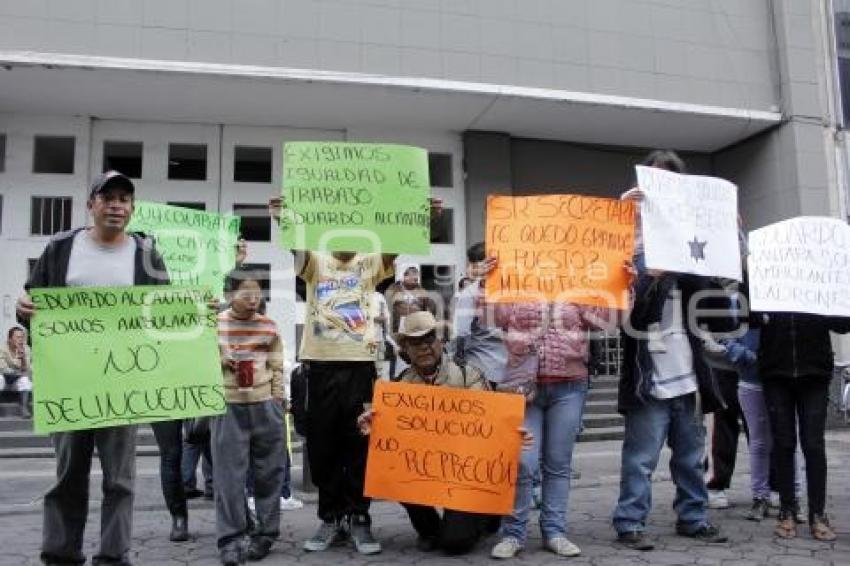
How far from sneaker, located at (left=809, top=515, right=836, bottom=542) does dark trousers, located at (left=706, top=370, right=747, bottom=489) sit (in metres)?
1.04

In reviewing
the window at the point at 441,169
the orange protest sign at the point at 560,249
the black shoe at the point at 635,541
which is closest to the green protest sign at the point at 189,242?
the orange protest sign at the point at 560,249

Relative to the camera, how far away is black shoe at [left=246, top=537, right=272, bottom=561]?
422 cm

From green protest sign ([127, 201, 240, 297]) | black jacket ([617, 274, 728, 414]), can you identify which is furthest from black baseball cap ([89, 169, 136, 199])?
black jacket ([617, 274, 728, 414])

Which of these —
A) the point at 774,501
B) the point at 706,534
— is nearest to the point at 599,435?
the point at 774,501

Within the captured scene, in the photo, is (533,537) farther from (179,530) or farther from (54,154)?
(54,154)

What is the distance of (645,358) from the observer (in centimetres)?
454

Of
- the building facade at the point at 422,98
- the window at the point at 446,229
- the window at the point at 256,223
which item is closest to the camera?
the building facade at the point at 422,98

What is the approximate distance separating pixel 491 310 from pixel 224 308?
1.63 m

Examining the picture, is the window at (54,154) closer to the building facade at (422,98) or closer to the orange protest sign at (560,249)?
the building facade at (422,98)

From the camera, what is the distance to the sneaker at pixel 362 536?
4328 millimetres

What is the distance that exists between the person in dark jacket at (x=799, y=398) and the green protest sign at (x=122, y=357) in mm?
3313

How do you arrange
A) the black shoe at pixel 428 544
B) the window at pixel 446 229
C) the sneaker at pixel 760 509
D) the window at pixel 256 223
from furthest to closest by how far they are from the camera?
the window at pixel 446 229 → the window at pixel 256 223 → the sneaker at pixel 760 509 → the black shoe at pixel 428 544

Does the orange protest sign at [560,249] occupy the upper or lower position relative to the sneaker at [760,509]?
upper

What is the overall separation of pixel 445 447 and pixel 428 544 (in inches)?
27.5
